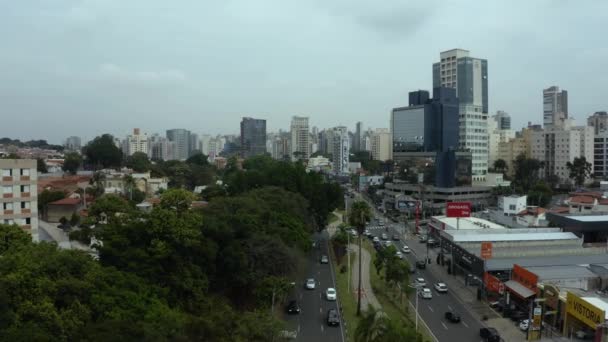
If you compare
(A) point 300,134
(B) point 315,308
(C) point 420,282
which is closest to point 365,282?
(C) point 420,282

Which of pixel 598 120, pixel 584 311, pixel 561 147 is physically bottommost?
pixel 584 311

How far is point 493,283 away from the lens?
3066 cm

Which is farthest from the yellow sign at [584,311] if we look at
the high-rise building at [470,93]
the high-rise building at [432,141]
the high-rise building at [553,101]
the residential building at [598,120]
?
the high-rise building at [553,101]

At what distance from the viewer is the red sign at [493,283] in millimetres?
29861

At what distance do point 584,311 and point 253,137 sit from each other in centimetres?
17012

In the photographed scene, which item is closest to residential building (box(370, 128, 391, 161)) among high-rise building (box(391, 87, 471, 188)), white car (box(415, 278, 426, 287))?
high-rise building (box(391, 87, 471, 188))

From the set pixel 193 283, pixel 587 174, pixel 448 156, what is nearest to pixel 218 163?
pixel 448 156

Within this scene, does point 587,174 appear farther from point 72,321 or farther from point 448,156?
point 72,321

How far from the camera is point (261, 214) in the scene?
36.3 meters

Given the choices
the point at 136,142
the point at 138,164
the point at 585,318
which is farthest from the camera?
the point at 136,142

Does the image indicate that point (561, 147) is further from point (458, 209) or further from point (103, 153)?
point (103, 153)

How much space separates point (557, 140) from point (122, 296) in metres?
97.0

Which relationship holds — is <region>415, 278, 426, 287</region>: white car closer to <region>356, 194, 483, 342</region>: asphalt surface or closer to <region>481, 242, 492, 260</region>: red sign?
<region>356, 194, 483, 342</region>: asphalt surface

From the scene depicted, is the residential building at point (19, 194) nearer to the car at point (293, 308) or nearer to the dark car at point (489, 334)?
the car at point (293, 308)
